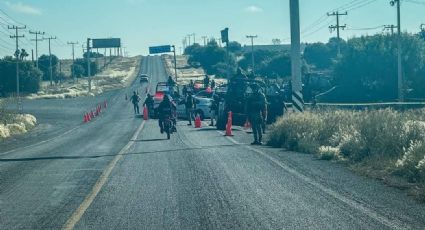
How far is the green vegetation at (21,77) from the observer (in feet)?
353

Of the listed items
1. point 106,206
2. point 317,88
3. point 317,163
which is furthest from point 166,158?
point 317,88

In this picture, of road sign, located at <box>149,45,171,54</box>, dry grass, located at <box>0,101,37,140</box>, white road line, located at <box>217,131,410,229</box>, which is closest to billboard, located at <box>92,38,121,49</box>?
road sign, located at <box>149,45,171,54</box>

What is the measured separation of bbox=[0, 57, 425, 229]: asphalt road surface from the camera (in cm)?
905

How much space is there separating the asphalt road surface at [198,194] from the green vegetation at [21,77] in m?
92.8

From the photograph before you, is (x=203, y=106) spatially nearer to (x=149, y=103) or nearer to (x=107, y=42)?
(x=149, y=103)

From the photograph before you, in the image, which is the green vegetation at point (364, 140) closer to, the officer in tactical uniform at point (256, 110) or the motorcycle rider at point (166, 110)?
the officer in tactical uniform at point (256, 110)

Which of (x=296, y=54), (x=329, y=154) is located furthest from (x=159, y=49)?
(x=329, y=154)

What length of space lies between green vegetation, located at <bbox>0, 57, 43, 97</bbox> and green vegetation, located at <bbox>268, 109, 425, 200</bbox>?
91.1 meters

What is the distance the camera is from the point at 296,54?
29.8m

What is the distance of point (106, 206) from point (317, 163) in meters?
7.02

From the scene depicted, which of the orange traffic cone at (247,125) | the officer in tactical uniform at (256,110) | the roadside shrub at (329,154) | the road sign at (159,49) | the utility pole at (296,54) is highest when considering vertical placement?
the road sign at (159,49)

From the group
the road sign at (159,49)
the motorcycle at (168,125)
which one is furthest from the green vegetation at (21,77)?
the motorcycle at (168,125)

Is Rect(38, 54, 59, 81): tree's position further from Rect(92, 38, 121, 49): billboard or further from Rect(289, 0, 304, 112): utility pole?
Rect(289, 0, 304, 112): utility pole

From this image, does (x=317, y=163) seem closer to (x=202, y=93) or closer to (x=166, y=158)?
(x=166, y=158)
